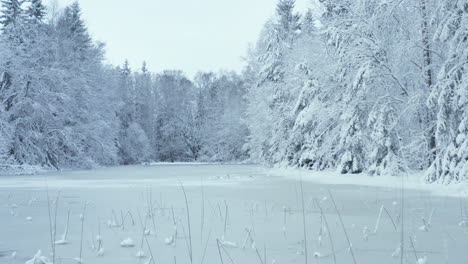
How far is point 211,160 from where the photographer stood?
56.9m

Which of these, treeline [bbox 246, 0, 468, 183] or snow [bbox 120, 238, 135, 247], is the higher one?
treeline [bbox 246, 0, 468, 183]

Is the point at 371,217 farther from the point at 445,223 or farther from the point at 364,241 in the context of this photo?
the point at 364,241

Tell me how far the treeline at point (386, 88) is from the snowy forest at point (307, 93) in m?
0.06

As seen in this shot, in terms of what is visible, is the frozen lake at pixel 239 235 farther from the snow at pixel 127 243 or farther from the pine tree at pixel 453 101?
the pine tree at pixel 453 101

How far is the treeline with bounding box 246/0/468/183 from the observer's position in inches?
534

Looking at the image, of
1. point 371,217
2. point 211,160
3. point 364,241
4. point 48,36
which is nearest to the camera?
point 364,241

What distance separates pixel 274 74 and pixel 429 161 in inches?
590

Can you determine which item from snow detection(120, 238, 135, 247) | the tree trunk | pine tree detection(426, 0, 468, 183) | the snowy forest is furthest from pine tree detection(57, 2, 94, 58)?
snow detection(120, 238, 135, 247)

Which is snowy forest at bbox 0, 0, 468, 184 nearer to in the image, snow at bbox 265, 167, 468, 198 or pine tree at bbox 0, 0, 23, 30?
pine tree at bbox 0, 0, 23, 30

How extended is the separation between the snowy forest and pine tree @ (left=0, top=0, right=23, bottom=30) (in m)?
0.08

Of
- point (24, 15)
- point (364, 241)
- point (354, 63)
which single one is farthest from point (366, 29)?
point (24, 15)

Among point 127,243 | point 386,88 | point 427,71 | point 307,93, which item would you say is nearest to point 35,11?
point 307,93

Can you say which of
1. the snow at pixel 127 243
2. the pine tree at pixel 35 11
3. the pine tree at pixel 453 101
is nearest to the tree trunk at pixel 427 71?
the pine tree at pixel 453 101

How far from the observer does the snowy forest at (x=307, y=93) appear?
1497 centimetres
